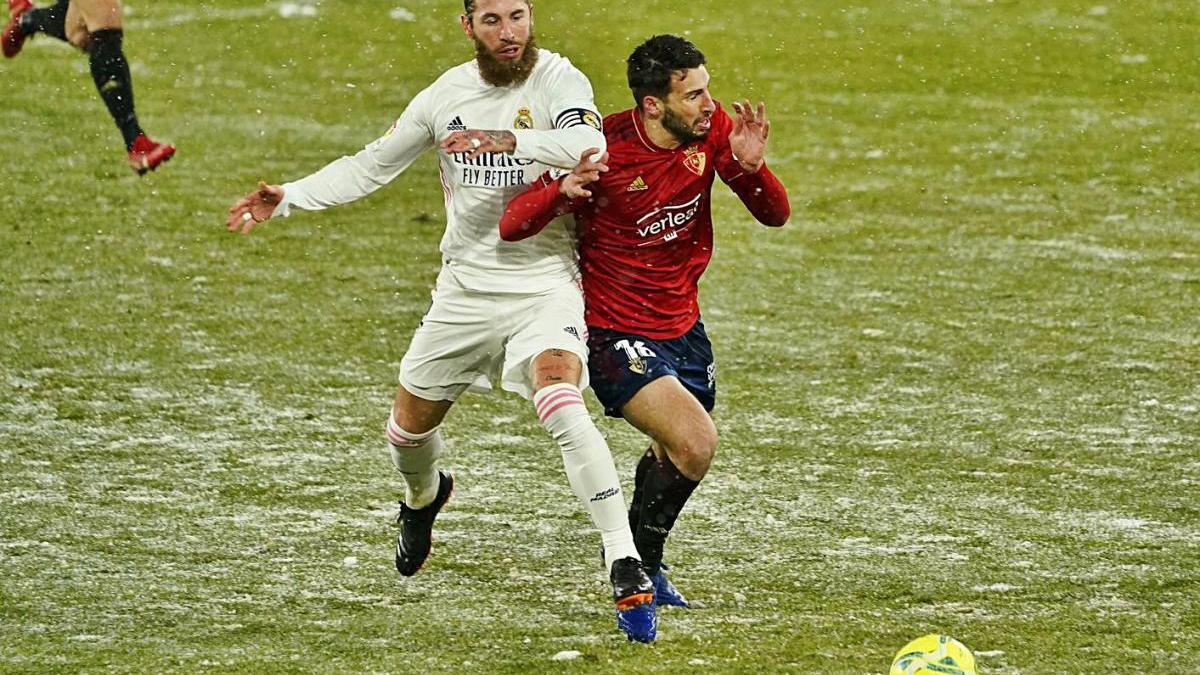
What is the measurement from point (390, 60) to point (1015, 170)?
6224 mm

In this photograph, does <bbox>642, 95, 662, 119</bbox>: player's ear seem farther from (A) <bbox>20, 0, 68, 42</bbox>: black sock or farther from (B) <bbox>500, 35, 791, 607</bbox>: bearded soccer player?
(A) <bbox>20, 0, 68, 42</bbox>: black sock

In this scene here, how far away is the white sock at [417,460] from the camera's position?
22.0 ft

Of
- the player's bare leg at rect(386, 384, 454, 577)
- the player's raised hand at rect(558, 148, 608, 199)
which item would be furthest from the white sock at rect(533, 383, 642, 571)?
the player's bare leg at rect(386, 384, 454, 577)

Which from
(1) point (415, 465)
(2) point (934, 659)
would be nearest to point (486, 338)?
(1) point (415, 465)

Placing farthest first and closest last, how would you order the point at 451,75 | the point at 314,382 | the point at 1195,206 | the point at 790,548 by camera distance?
the point at 1195,206
the point at 314,382
the point at 790,548
the point at 451,75

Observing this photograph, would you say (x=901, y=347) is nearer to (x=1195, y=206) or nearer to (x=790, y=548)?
(x=790, y=548)

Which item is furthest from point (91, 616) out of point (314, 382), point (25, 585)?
point (314, 382)

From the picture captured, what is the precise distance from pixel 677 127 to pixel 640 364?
32.1 inches

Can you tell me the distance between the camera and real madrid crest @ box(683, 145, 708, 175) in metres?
6.32

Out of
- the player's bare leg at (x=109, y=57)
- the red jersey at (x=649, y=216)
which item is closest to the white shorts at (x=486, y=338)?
the red jersey at (x=649, y=216)

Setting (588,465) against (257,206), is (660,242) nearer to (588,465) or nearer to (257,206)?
(588,465)

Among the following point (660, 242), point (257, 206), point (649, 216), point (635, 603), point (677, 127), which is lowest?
point (635, 603)

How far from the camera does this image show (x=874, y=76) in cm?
1695

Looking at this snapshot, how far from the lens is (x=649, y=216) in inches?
248
